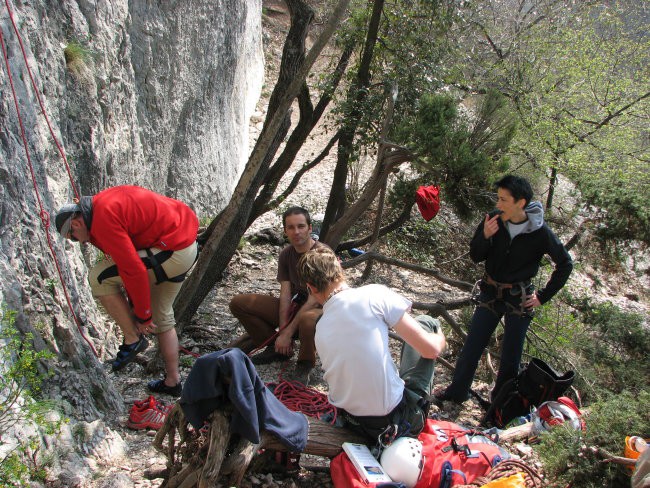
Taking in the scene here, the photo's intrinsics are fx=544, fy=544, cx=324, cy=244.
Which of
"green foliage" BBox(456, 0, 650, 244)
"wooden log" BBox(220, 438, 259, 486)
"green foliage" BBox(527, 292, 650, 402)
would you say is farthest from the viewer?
"green foliage" BBox(456, 0, 650, 244)

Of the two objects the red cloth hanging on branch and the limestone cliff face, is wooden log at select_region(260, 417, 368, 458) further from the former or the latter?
the red cloth hanging on branch

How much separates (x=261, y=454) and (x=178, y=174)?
15.9 feet

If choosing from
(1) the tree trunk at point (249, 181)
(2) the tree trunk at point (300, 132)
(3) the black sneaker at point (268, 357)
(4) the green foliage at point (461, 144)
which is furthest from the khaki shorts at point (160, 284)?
(2) the tree trunk at point (300, 132)

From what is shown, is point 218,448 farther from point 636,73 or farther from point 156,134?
point 636,73

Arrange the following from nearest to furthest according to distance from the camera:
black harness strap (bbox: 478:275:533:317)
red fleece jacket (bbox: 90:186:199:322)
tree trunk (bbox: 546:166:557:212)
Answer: red fleece jacket (bbox: 90:186:199:322) → black harness strap (bbox: 478:275:533:317) → tree trunk (bbox: 546:166:557:212)

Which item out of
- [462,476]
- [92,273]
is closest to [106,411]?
[92,273]

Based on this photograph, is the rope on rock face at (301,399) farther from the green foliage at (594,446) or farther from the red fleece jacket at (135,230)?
the green foliage at (594,446)

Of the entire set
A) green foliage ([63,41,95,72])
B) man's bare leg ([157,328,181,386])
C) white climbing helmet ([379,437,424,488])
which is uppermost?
green foliage ([63,41,95,72])

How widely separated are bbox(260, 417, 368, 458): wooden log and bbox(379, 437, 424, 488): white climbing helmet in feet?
0.75

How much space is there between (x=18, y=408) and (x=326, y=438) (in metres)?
1.45

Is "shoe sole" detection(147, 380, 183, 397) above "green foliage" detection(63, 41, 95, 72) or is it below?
below

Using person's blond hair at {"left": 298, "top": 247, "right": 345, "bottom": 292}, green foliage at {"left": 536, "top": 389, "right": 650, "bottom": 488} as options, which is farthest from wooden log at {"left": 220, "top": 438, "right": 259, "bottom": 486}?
green foliage at {"left": 536, "top": 389, "right": 650, "bottom": 488}

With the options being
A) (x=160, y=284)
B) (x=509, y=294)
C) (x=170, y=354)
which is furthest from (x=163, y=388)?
(x=509, y=294)

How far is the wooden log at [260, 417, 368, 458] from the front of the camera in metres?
2.81
